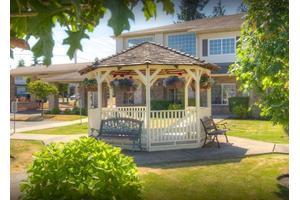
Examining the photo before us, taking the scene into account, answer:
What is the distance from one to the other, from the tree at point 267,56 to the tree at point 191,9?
433 mm

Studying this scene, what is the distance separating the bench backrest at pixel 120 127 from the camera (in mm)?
4148

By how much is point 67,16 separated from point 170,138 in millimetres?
4447

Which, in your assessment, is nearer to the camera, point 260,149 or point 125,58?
point 260,149

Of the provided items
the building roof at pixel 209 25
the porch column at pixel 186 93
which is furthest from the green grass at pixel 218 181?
the porch column at pixel 186 93

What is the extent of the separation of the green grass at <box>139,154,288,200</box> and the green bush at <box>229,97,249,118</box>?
60 centimetres

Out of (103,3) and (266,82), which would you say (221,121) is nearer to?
(266,82)

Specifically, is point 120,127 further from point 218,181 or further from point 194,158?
point 218,181

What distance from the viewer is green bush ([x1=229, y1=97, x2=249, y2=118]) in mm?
3395

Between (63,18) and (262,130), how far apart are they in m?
3.02

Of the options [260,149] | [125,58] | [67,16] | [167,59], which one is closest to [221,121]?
[260,149]

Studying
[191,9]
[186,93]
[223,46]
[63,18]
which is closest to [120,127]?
[186,93]

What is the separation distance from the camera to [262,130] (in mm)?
3846

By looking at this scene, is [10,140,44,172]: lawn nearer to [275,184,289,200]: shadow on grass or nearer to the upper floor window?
the upper floor window

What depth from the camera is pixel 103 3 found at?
1353 millimetres
